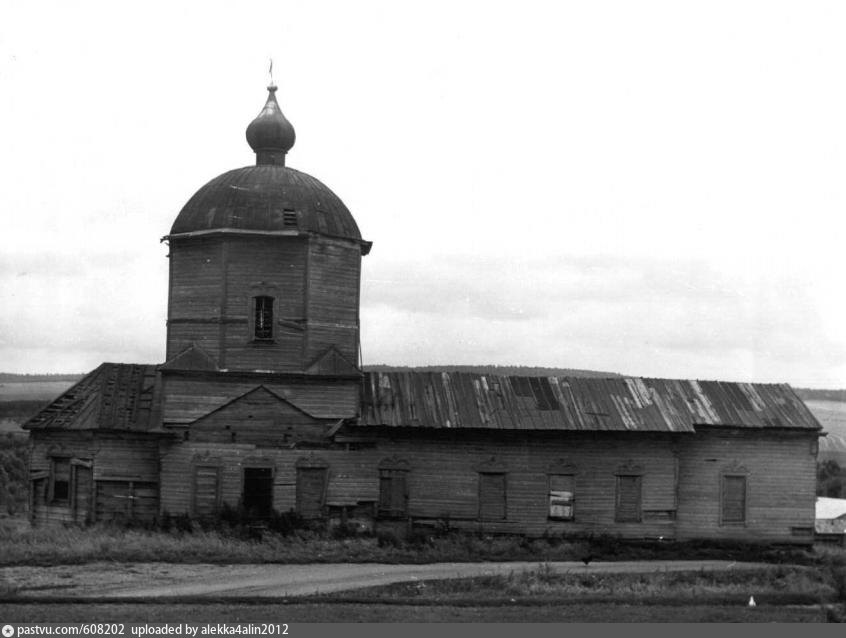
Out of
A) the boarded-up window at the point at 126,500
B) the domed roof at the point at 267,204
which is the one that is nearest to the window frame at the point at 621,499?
the domed roof at the point at 267,204

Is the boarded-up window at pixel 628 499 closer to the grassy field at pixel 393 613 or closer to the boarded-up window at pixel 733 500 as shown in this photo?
the boarded-up window at pixel 733 500

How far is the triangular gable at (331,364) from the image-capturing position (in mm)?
30641

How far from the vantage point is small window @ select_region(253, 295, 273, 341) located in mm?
30812

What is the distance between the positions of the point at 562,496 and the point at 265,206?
40.3 ft

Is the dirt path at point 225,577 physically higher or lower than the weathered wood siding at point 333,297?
lower

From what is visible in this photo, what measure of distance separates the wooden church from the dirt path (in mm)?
4601

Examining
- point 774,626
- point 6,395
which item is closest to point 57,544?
point 774,626

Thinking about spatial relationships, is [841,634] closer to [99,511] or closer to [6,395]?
[99,511]

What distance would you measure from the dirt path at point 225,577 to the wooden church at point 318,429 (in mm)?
4601

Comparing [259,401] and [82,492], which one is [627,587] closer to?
[259,401]

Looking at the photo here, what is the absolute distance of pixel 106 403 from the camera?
31.0m

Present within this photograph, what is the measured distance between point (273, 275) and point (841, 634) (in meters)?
19.3

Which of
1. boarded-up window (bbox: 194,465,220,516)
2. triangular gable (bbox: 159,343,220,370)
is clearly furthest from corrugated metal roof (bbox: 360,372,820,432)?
triangular gable (bbox: 159,343,220,370)

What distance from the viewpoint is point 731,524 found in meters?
33.1
